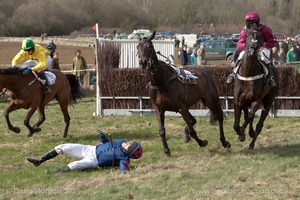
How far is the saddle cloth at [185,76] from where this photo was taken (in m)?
10.6

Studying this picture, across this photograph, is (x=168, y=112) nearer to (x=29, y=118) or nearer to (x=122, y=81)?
(x=122, y=81)

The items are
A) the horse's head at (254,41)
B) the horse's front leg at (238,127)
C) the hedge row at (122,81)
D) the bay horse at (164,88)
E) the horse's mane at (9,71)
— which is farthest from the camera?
the hedge row at (122,81)

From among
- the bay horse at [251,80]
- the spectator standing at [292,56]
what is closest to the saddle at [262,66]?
the bay horse at [251,80]

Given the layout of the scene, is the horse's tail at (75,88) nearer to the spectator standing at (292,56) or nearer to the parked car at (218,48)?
the spectator standing at (292,56)

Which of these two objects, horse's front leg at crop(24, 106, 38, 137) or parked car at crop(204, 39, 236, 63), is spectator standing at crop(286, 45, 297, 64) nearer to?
horse's front leg at crop(24, 106, 38, 137)

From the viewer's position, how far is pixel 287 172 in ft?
27.8

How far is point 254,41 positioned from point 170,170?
10.0 ft

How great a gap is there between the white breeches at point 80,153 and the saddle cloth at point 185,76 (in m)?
2.31

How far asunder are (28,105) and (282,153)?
18.8ft

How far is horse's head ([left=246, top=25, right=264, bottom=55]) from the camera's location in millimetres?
10398

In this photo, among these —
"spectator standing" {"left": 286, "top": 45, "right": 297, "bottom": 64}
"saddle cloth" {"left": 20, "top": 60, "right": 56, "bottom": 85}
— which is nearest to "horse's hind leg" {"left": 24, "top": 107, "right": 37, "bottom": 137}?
"saddle cloth" {"left": 20, "top": 60, "right": 56, "bottom": 85}

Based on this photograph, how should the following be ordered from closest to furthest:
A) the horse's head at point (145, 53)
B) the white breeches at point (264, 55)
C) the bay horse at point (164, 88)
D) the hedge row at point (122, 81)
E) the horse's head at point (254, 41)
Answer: the horse's head at point (145, 53), the bay horse at point (164, 88), the horse's head at point (254, 41), the white breeches at point (264, 55), the hedge row at point (122, 81)

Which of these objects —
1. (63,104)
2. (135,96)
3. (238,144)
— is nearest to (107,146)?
(238,144)

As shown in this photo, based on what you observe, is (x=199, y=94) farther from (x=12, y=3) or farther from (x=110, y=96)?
(x=12, y=3)
